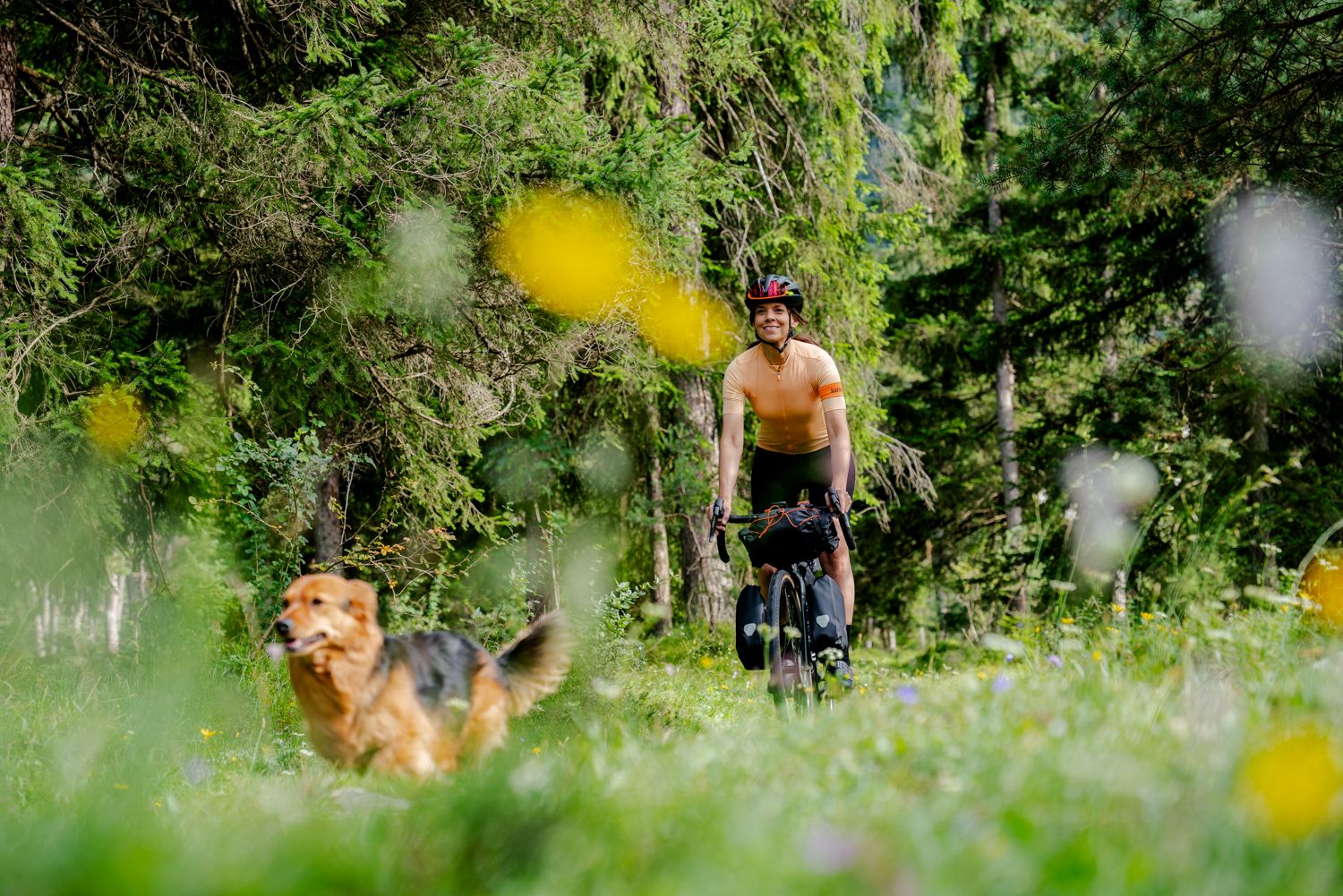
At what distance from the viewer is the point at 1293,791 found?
5.32 feet

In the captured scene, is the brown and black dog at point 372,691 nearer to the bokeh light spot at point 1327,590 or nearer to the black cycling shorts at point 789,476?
the black cycling shorts at point 789,476

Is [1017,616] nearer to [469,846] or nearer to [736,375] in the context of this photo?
[736,375]

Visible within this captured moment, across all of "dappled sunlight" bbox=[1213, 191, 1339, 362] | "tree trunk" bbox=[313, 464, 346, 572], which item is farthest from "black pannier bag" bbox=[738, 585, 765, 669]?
"dappled sunlight" bbox=[1213, 191, 1339, 362]

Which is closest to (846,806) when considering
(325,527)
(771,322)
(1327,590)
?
(771,322)

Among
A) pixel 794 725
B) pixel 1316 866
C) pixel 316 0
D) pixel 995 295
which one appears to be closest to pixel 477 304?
pixel 316 0

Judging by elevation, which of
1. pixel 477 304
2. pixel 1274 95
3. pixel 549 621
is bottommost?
pixel 549 621

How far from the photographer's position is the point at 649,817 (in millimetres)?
1901

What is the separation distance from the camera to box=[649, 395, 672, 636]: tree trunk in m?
10.3

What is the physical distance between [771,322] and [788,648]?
156 cm

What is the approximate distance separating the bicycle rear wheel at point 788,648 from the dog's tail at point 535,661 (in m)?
1.14

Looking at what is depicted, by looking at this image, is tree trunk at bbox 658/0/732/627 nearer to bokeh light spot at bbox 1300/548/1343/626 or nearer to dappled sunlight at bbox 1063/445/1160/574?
dappled sunlight at bbox 1063/445/1160/574

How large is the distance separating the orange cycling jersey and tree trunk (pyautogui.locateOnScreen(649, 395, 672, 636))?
4914mm

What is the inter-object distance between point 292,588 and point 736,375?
2680 mm

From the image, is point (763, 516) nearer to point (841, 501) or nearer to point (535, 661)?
point (841, 501)
